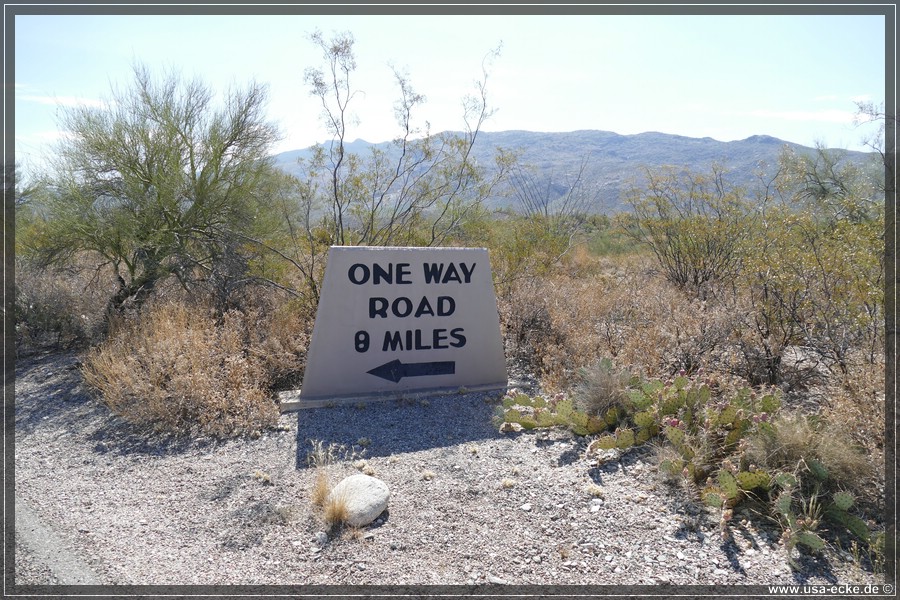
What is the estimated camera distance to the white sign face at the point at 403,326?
6312 mm

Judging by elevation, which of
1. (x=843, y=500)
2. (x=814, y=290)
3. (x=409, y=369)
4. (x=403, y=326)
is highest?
(x=814, y=290)

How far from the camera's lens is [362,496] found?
Result: 4.01 meters

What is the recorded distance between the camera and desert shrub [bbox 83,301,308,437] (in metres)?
5.72

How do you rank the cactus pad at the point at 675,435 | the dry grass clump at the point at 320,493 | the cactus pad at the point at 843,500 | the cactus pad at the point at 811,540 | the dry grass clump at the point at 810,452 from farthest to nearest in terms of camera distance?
the cactus pad at the point at 675,435, the dry grass clump at the point at 320,493, the dry grass clump at the point at 810,452, the cactus pad at the point at 843,500, the cactus pad at the point at 811,540

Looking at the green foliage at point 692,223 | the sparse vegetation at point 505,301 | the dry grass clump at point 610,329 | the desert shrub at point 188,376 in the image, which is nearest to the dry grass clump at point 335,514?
the sparse vegetation at point 505,301

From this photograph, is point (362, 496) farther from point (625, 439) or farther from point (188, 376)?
point (188, 376)

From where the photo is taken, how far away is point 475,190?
10328mm

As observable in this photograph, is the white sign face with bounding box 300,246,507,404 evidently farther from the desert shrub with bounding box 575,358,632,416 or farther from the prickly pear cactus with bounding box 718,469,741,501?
the prickly pear cactus with bounding box 718,469,741,501

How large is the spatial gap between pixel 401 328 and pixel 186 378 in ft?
7.59

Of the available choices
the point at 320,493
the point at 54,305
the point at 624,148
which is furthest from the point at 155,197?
the point at 624,148

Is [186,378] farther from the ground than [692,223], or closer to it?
closer to it

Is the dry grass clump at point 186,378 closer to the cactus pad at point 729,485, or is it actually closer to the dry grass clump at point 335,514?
the dry grass clump at point 335,514

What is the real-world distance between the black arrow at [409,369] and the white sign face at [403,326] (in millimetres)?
11

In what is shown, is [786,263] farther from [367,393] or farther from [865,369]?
[367,393]
